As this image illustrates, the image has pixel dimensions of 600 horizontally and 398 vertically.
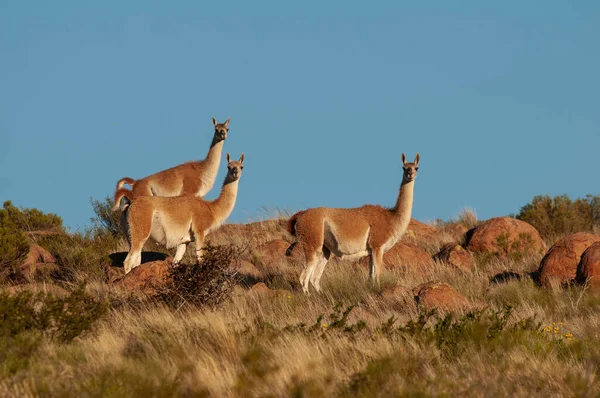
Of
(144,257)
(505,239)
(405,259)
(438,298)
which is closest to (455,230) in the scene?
(505,239)

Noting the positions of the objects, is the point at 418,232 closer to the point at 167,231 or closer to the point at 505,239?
the point at 505,239

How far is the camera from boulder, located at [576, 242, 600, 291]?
46.4 feet

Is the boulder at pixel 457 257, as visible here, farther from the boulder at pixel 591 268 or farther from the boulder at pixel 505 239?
the boulder at pixel 591 268

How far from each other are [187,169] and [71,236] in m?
3.20

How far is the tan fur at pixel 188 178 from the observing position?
19.0 meters

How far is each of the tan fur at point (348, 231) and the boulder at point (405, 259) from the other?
4.96ft

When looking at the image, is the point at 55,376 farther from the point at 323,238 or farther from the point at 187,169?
the point at 187,169

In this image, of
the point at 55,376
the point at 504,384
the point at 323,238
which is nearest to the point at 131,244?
the point at 323,238

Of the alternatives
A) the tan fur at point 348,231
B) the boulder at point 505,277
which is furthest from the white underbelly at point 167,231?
the boulder at point 505,277

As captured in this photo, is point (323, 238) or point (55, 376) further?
point (323, 238)

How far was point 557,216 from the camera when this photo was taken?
24.2m

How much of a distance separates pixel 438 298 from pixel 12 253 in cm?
763

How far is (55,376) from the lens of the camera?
27.5 ft

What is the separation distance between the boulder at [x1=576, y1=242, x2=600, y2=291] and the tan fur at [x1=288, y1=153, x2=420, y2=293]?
3.07m
